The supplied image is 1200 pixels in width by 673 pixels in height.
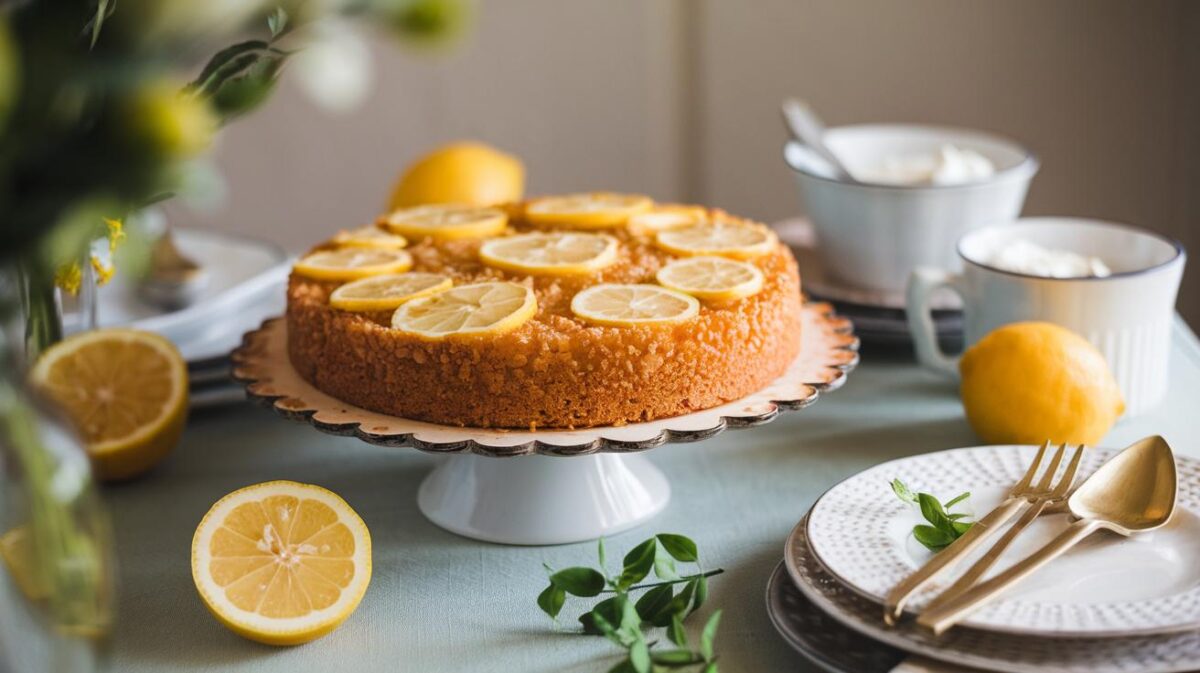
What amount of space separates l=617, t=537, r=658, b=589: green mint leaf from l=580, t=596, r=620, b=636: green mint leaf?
0.02 metres

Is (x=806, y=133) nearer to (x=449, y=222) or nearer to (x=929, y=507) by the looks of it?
(x=449, y=222)

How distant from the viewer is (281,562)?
0.90m

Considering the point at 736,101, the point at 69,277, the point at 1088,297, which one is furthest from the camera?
the point at 736,101

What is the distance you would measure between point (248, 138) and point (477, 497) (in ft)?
6.19

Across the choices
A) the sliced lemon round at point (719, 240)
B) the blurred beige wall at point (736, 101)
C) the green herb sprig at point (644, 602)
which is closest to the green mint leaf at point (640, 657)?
the green herb sprig at point (644, 602)

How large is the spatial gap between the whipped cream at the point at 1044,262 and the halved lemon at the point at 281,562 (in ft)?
2.42

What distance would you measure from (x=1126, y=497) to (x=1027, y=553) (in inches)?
4.4

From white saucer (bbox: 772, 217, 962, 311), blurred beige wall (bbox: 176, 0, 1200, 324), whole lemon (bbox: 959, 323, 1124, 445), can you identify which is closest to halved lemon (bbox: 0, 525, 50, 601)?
whole lemon (bbox: 959, 323, 1124, 445)

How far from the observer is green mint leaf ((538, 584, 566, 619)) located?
0.90m

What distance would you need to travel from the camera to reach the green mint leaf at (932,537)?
34.8 inches

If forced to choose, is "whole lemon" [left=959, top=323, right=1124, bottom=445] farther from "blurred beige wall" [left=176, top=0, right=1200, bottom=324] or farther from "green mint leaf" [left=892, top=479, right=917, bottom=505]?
"blurred beige wall" [left=176, top=0, right=1200, bottom=324]

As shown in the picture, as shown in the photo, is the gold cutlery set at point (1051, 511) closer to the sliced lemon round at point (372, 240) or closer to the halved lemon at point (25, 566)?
the halved lemon at point (25, 566)

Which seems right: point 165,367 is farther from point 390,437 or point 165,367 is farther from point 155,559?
point 390,437

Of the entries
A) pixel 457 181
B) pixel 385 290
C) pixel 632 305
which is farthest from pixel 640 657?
pixel 457 181
